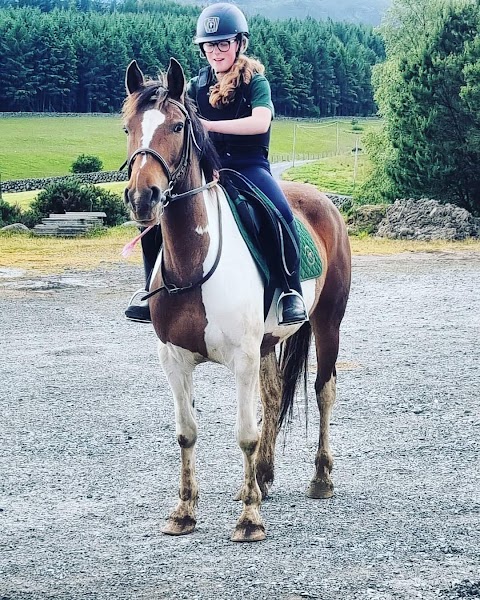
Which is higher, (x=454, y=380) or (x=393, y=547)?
(x=393, y=547)

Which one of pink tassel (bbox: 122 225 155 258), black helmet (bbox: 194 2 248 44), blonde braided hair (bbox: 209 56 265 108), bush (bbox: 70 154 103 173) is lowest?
bush (bbox: 70 154 103 173)

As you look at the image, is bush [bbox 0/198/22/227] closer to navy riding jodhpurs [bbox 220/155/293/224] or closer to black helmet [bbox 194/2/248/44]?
navy riding jodhpurs [bbox 220/155/293/224]

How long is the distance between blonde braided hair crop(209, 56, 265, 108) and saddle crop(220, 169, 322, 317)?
0.42 m

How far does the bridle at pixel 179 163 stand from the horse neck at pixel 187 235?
0.18 ft

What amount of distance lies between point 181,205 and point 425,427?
12.1ft

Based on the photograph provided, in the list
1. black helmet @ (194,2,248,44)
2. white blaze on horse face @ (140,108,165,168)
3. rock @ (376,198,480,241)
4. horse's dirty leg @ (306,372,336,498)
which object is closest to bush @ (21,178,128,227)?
rock @ (376,198,480,241)

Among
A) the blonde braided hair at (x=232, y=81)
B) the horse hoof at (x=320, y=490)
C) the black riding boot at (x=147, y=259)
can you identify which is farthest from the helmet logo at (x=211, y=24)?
the horse hoof at (x=320, y=490)

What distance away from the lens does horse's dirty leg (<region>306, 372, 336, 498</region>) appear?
6.20 meters

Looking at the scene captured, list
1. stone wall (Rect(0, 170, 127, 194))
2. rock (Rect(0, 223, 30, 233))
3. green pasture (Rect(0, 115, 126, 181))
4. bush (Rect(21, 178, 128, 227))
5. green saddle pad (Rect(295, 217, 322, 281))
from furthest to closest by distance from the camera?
green pasture (Rect(0, 115, 126, 181)) < stone wall (Rect(0, 170, 127, 194)) < bush (Rect(21, 178, 128, 227)) < rock (Rect(0, 223, 30, 233)) < green saddle pad (Rect(295, 217, 322, 281))

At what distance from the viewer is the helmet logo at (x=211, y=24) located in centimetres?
541

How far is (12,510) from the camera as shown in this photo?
5.93 metres

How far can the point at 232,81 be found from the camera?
5539 mm

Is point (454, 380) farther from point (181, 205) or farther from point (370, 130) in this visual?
point (370, 130)

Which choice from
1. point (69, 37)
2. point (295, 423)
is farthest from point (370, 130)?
point (69, 37)
